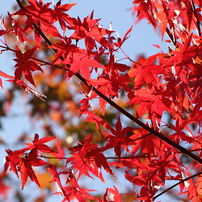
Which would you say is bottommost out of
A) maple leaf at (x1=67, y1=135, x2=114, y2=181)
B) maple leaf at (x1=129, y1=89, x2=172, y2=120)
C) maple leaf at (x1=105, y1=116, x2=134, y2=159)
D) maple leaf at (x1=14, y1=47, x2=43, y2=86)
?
maple leaf at (x1=67, y1=135, x2=114, y2=181)

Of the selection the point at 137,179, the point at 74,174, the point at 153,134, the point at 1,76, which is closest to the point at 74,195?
the point at 74,174

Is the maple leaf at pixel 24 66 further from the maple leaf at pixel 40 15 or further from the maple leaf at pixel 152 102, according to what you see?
the maple leaf at pixel 152 102

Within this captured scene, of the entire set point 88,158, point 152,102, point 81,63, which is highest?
point 81,63

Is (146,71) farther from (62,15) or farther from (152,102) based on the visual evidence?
(62,15)

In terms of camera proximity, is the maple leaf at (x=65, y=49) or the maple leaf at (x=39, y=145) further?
the maple leaf at (x=39, y=145)

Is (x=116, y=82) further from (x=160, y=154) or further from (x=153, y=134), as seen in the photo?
(x=160, y=154)

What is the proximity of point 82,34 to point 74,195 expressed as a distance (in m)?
0.54

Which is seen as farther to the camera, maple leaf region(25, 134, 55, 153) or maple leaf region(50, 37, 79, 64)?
maple leaf region(25, 134, 55, 153)

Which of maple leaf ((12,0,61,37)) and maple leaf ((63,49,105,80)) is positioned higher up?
maple leaf ((12,0,61,37))

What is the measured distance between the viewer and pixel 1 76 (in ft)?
4.51

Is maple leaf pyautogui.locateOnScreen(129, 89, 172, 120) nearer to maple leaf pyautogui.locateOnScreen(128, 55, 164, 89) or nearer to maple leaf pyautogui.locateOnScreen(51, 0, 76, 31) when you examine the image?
maple leaf pyautogui.locateOnScreen(128, 55, 164, 89)

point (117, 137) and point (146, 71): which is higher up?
point (146, 71)

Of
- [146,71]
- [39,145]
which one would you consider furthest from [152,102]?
[39,145]

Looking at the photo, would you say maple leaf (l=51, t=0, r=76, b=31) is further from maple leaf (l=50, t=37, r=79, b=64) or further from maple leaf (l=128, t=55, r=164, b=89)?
maple leaf (l=128, t=55, r=164, b=89)
